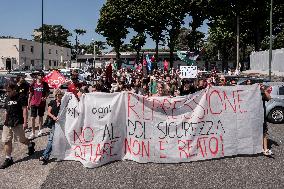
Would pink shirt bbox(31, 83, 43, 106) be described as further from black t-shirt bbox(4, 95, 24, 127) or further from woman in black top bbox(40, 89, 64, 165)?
black t-shirt bbox(4, 95, 24, 127)

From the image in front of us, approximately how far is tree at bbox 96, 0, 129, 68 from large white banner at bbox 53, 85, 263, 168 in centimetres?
5901

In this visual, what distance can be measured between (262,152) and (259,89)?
1496 mm

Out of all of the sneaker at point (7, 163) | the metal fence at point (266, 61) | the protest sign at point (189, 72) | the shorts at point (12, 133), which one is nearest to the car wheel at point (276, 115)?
the protest sign at point (189, 72)

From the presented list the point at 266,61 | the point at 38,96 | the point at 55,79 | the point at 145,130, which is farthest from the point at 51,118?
the point at 266,61

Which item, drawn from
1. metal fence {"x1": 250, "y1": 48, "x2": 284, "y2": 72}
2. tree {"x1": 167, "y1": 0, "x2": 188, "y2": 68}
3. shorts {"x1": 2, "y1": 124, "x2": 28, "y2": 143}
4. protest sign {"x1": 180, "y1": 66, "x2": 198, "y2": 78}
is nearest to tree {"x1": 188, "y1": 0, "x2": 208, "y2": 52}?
tree {"x1": 167, "y1": 0, "x2": 188, "y2": 68}

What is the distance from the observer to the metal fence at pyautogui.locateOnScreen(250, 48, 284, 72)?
143ft

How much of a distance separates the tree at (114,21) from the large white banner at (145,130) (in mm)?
59012

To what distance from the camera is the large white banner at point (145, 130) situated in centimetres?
927

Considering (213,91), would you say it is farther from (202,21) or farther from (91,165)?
(202,21)

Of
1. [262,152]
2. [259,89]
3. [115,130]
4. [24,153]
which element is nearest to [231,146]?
[262,152]

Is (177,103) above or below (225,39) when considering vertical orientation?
below

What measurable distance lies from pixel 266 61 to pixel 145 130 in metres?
42.0

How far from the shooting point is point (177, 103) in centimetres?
957

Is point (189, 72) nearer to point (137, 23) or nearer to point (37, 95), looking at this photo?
point (37, 95)
